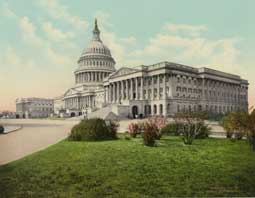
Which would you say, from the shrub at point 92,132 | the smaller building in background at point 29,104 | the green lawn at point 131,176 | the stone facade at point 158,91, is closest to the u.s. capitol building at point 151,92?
the stone facade at point 158,91

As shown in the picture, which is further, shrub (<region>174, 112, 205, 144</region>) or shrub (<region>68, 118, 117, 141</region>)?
shrub (<region>68, 118, 117, 141</region>)

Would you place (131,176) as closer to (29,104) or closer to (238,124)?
(29,104)

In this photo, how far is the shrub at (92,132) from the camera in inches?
473

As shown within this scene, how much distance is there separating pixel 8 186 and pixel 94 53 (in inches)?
2525

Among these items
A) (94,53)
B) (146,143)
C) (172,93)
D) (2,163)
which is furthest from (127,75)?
(2,163)

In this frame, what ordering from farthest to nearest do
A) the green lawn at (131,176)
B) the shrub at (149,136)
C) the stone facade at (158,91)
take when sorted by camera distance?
the stone facade at (158,91), the shrub at (149,136), the green lawn at (131,176)

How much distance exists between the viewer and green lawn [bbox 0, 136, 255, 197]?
5926 millimetres

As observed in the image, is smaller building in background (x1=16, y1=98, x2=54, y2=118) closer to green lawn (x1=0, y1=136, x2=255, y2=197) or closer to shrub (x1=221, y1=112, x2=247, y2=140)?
green lawn (x1=0, y1=136, x2=255, y2=197)

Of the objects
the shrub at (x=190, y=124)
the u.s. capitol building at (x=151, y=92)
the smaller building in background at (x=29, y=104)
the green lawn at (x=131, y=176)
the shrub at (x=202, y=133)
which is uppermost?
the u.s. capitol building at (x=151, y=92)

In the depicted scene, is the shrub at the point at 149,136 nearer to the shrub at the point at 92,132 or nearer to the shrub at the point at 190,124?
the shrub at the point at 190,124

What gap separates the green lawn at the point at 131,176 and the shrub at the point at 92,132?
406cm

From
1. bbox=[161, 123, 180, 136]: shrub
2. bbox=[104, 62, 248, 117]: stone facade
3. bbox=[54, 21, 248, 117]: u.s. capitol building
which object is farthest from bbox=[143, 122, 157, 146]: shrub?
bbox=[104, 62, 248, 117]: stone facade

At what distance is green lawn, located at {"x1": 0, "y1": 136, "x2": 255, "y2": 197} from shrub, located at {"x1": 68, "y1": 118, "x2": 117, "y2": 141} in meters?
4.06

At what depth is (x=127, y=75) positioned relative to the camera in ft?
161
